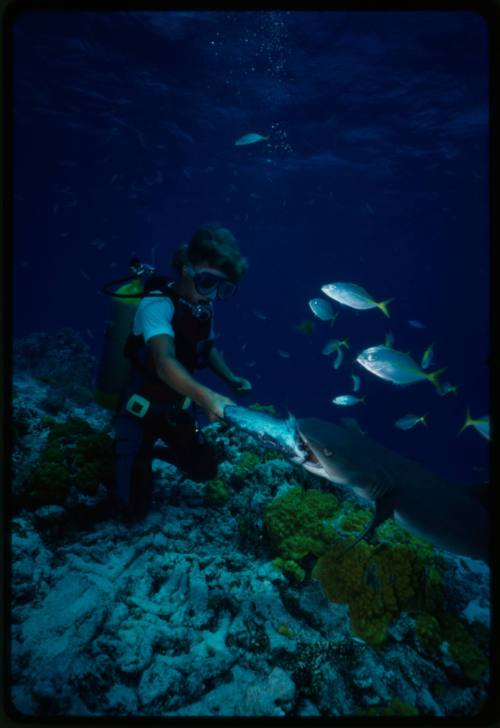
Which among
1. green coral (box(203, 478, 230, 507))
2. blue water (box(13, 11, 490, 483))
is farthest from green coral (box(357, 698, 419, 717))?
green coral (box(203, 478, 230, 507))

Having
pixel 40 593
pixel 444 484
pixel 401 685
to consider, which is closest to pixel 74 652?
pixel 40 593

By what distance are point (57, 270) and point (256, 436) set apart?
106462 mm

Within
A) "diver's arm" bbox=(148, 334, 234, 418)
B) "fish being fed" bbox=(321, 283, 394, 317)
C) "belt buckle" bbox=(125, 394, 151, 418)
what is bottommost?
"belt buckle" bbox=(125, 394, 151, 418)

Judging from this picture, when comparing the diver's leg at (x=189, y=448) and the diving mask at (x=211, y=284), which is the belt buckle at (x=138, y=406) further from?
the diving mask at (x=211, y=284)

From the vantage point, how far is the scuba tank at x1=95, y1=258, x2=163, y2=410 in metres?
3.97

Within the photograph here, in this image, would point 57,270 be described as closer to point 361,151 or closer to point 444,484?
point 361,151

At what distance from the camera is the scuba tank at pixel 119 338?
397cm

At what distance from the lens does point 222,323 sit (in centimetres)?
10756

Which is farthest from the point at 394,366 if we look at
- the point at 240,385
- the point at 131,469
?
the point at 131,469

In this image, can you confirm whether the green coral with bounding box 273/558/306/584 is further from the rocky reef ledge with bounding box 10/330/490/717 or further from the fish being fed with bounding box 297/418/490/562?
the fish being fed with bounding box 297/418/490/562

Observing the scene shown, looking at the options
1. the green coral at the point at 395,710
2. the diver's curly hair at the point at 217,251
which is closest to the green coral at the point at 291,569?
the green coral at the point at 395,710

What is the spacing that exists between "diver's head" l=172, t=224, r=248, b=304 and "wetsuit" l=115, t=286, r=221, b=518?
283mm

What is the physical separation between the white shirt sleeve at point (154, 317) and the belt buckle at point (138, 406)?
0.74 metres

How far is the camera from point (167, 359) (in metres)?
2.95
